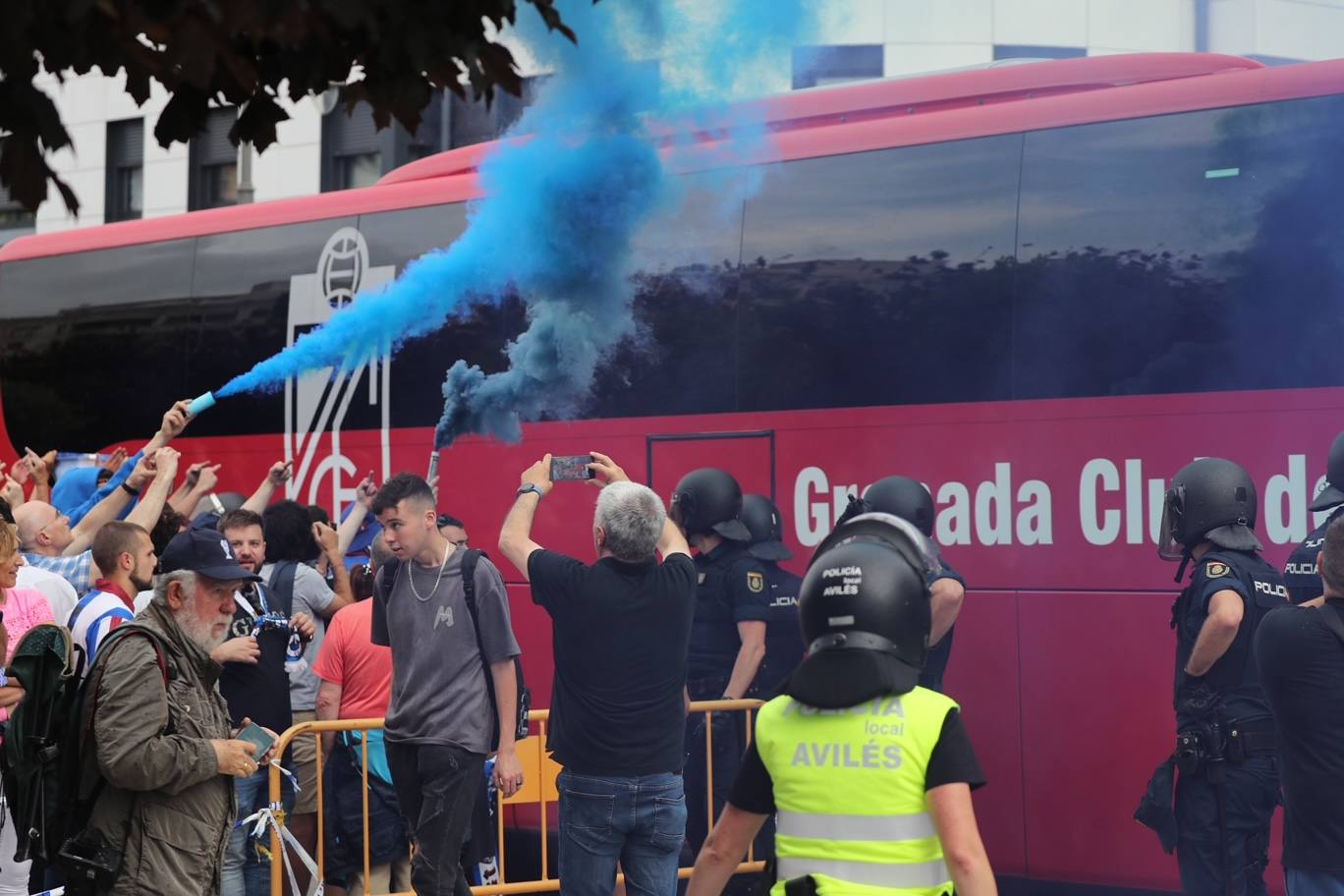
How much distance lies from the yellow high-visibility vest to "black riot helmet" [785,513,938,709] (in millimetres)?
58

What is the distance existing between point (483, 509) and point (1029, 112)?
153 inches

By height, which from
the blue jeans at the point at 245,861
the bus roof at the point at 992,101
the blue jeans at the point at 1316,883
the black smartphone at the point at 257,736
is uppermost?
the bus roof at the point at 992,101

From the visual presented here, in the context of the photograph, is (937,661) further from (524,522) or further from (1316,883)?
(1316,883)

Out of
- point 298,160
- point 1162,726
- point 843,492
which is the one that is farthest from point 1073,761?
point 298,160

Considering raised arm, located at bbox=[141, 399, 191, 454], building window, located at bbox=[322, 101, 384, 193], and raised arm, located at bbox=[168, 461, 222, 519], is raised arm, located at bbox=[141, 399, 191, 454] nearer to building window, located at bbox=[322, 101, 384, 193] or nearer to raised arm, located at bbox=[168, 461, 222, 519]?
raised arm, located at bbox=[168, 461, 222, 519]

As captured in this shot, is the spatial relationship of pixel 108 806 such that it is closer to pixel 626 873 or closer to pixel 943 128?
pixel 626 873

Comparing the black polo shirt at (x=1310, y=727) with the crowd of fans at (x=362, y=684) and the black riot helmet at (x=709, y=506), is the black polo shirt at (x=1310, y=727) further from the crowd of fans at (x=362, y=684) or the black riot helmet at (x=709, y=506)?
the black riot helmet at (x=709, y=506)

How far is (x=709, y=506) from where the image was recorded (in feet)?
29.4

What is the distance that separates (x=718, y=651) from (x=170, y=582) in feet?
12.3

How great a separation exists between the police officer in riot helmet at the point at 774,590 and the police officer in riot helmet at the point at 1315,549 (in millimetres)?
2492

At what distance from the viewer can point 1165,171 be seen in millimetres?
8477

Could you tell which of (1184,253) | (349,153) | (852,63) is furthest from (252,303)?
(349,153)

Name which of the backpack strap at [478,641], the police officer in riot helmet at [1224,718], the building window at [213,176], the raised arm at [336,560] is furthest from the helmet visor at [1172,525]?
the building window at [213,176]

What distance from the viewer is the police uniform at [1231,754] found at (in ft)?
22.7
